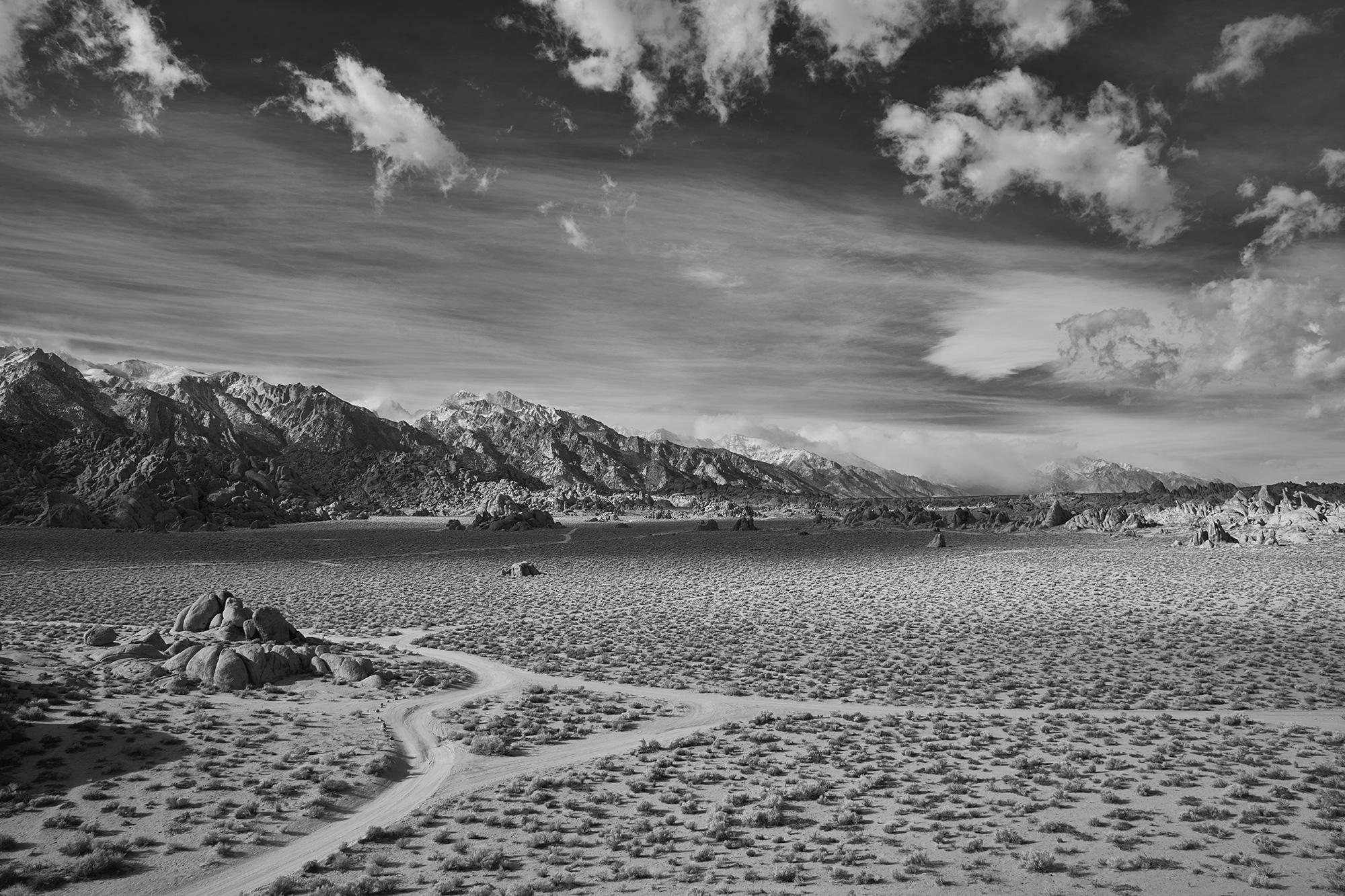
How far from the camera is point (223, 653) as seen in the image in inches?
1032

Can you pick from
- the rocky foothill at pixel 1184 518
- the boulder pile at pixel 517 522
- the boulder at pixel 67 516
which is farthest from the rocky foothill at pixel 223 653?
the boulder at pixel 67 516

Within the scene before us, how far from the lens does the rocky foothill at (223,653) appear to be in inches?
1001

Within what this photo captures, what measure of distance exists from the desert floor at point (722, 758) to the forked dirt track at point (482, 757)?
101 millimetres

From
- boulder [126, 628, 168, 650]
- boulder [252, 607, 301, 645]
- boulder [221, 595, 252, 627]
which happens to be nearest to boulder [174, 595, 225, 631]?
boulder [221, 595, 252, 627]

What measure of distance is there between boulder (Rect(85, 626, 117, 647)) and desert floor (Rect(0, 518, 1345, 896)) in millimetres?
1936

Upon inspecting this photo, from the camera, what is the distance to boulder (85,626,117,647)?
3102 centimetres

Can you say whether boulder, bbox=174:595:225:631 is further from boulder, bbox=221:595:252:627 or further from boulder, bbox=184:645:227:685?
boulder, bbox=184:645:227:685

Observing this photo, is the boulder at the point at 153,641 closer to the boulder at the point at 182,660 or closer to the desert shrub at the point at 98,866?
the boulder at the point at 182,660

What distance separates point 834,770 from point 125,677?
25.2 m

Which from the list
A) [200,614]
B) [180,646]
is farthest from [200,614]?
[180,646]

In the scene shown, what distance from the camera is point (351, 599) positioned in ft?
173

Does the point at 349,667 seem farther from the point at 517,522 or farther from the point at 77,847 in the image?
the point at 517,522

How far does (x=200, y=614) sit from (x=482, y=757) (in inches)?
889

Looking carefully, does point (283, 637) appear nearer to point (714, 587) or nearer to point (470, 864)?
point (470, 864)
